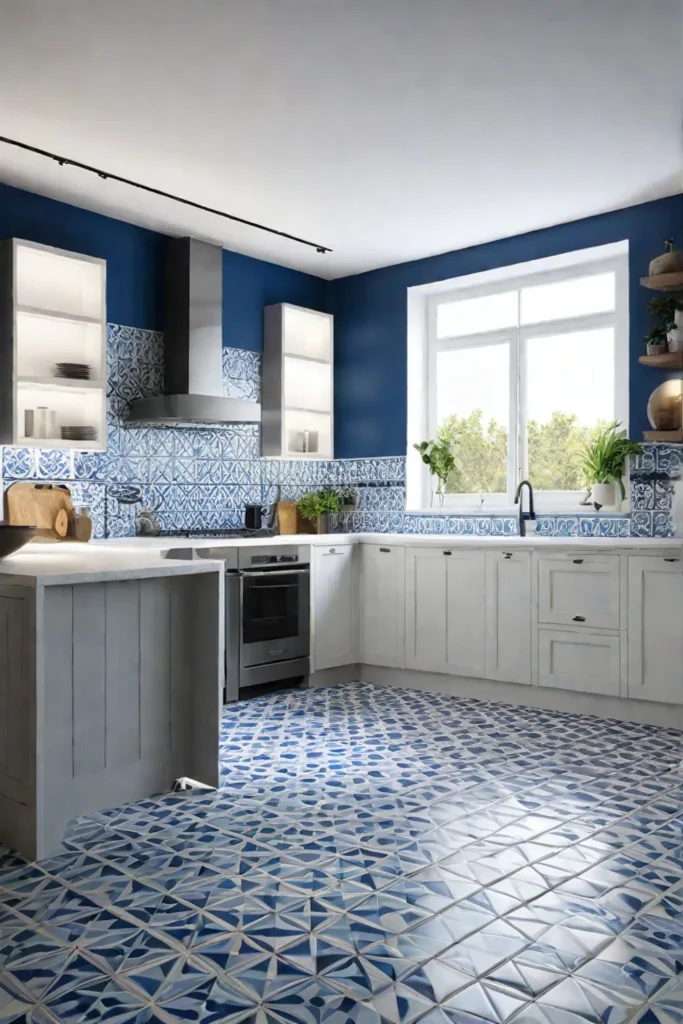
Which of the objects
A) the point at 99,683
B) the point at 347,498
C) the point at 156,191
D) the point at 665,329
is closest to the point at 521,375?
the point at 665,329

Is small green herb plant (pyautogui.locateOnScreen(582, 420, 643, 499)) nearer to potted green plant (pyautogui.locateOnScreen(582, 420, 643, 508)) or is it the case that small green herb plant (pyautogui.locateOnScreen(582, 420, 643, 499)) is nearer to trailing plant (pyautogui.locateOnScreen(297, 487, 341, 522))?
potted green plant (pyautogui.locateOnScreen(582, 420, 643, 508))

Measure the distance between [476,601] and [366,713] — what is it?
0.90m

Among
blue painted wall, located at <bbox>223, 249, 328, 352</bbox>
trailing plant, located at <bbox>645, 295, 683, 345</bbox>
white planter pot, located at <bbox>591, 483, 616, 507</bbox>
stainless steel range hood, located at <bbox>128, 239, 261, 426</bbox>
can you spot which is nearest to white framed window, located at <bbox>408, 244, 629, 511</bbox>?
white planter pot, located at <bbox>591, 483, 616, 507</bbox>

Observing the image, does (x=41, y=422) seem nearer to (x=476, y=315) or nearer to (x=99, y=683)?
(x=99, y=683)

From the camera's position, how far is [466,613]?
4891 millimetres

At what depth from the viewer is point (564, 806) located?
3.01 meters

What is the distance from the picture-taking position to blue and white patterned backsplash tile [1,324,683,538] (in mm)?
4715

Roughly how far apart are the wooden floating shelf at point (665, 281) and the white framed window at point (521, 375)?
50 cm

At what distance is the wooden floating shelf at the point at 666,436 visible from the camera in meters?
4.40

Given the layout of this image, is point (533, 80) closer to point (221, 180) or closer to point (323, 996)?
point (221, 180)

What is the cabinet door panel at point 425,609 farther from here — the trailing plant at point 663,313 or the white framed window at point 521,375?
the trailing plant at point 663,313

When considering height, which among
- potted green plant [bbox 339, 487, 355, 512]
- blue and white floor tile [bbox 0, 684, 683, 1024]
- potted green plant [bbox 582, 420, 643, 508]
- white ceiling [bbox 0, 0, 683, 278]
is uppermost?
white ceiling [bbox 0, 0, 683, 278]

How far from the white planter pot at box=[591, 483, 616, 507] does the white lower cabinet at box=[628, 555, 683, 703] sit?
2.22ft

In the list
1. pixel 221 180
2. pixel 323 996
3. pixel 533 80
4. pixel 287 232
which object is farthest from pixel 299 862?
pixel 287 232
